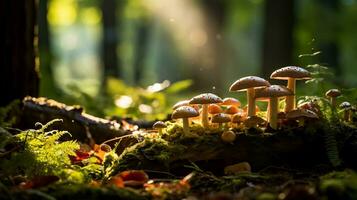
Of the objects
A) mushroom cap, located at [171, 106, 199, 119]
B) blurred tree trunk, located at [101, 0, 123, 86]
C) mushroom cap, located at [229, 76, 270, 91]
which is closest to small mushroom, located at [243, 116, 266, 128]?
mushroom cap, located at [229, 76, 270, 91]

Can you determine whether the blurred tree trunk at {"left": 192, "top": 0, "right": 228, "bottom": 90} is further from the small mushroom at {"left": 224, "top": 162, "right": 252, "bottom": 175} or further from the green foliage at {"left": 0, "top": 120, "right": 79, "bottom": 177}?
the small mushroom at {"left": 224, "top": 162, "right": 252, "bottom": 175}

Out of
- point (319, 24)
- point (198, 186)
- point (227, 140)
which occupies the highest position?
point (319, 24)

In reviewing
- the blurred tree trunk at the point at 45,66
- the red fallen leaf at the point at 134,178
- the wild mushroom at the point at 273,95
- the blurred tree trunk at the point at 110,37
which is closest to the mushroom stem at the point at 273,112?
the wild mushroom at the point at 273,95

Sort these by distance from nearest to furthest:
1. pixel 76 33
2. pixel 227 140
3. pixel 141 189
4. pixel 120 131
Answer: pixel 141 189
pixel 227 140
pixel 120 131
pixel 76 33

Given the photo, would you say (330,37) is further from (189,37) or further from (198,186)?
(198,186)

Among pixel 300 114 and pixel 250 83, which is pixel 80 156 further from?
pixel 300 114

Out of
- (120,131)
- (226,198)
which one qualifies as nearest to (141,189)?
(226,198)
